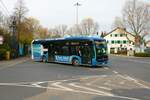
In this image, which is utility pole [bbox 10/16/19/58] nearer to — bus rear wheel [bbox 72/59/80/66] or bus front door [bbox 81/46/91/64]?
bus rear wheel [bbox 72/59/80/66]

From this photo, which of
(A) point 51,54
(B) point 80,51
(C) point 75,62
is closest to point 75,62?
(C) point 75,62

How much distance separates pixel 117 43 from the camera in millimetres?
142875

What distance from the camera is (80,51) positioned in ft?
115

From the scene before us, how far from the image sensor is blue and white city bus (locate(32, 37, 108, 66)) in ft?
109

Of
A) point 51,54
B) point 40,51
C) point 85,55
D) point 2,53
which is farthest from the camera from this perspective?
point 2,53

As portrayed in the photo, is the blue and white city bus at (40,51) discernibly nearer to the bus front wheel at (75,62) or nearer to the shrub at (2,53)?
the bus front wheel at (75,62)

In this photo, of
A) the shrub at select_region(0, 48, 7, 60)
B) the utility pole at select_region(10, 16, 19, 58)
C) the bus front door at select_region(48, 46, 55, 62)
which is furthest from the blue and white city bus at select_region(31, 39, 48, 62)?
the utility pole at select_region(10, 16, 19, 58)

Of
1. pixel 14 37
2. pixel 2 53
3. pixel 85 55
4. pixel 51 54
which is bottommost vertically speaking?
pixel 85 55

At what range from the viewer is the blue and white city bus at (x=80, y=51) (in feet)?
109

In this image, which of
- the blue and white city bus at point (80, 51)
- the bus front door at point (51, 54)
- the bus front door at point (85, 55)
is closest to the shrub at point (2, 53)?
the bus front door at point (51, 54)

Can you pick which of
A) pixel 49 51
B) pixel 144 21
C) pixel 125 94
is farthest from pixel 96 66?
pixel 144 21

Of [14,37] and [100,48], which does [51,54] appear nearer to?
[100,48]

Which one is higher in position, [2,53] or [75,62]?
[2,53]

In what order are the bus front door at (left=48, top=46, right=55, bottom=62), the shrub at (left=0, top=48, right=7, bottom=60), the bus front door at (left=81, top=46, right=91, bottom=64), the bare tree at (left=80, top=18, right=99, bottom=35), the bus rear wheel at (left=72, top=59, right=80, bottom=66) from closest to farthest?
the bus front door at (left=81, top=46, right=91, bottom=64) < the bus rear wheel at (left=72, top=59, right=80, bottom=66) < the bus front door at (left=48, top=46, right=55, bottom=62) < the shrub at (left=0, top=48, right=7, bottom=60) < the bare tree at (left=80, top=18, right=99, bottom=35)
